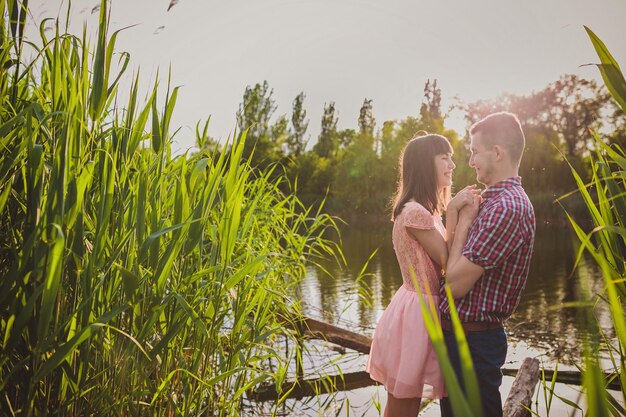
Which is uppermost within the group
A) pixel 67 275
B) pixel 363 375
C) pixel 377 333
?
pixel 67 275

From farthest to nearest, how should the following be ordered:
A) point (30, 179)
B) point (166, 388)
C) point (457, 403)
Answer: point (166, 388), point (30, 179), point (457, 403)

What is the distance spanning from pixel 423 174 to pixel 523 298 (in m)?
7.58

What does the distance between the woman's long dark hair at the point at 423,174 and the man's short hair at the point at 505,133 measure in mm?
241

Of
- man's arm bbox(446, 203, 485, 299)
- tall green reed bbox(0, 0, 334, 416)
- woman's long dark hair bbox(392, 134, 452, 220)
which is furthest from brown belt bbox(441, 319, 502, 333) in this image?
tall green reed bbox(0, 0, 334, 416)

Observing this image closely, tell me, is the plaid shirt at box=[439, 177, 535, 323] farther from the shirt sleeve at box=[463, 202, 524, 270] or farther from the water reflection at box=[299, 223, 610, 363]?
the water reflection at box=[299, 223, 610, 363]

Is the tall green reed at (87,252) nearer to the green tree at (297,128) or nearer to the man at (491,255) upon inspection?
the man at (491,255)

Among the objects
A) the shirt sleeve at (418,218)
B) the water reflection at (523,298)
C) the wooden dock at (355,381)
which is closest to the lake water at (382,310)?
the water reflection at (523,298)

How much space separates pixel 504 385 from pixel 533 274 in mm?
7949

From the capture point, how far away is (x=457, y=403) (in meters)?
0.55

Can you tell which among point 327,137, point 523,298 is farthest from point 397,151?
point 523,298

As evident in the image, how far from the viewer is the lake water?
4082 mm

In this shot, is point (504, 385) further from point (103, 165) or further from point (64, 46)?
point (64, 46)

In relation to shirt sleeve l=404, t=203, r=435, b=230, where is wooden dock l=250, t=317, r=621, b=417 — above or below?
below

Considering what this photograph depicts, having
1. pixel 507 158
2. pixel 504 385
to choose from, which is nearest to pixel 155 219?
pixel 507 158
